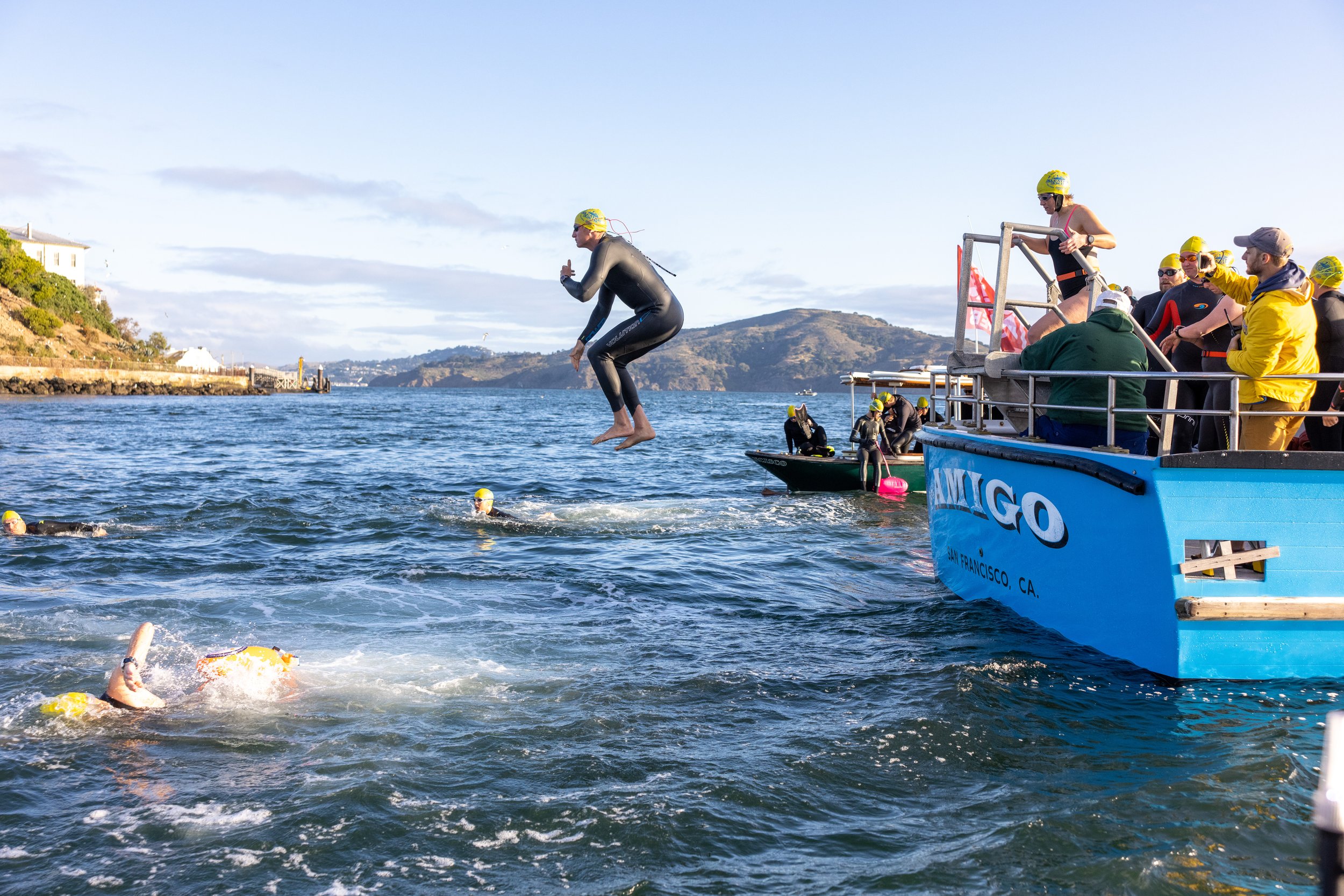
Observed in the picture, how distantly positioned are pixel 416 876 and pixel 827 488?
1903 cm

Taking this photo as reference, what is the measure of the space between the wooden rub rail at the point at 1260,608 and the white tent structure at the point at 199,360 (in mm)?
140000

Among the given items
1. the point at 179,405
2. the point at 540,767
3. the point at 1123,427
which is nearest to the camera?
the point at 540,767

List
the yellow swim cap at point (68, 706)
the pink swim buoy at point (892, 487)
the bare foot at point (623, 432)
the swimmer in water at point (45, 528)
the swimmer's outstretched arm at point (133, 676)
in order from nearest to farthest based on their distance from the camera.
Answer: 1. the yellow swim cap at point (68, 706)
2. the swimmer's outstretched arm at point (133, 676)
3. the bare foot at point (623, 432)
4. the swimmer in water at point (45, 528)
5. the pink swim buoy at point (892, 487)

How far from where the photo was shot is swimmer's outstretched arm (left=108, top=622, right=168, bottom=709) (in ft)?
24.8

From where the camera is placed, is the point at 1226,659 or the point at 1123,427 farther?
the point at 1123,427

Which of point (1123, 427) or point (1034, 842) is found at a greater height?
point (1123, 427)

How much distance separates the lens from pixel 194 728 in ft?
24.2

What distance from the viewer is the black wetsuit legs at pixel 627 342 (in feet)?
25.3

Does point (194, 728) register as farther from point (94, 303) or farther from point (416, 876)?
point (94, 303)

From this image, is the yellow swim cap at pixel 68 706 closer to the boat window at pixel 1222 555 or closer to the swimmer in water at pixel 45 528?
the boat window at pixel 1222 555

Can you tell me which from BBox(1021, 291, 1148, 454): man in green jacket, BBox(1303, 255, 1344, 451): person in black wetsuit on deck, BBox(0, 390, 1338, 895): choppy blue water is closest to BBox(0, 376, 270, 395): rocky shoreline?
BBox(0, 390, 1338, 895): choppy blue water

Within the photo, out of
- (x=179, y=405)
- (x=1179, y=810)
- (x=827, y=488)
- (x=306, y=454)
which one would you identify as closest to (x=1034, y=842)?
(x=1179, y=810)

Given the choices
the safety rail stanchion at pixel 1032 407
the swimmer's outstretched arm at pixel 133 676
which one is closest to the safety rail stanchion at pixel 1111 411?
the safety rail stanchion at pixel 1032 407

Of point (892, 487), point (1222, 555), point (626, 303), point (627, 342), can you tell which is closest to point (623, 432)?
point (627, 342)
